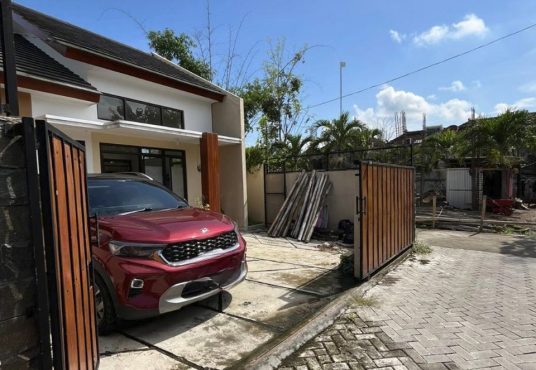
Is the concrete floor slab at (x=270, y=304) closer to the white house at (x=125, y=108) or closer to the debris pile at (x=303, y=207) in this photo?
the white house at (x=125, y=108)

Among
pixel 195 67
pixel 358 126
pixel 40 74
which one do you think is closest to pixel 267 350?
pixel 40 74

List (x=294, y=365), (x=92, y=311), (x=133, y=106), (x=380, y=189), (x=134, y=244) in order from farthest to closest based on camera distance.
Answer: (x=133, y=106)
(x=380, y=189)
(x=134, y=244)
(x=294, y=365)
(x=92, y=311)

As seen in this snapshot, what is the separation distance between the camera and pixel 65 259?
1.87m

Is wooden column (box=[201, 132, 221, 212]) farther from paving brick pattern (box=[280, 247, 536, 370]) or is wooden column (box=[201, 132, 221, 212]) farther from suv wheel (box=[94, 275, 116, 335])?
suv wheel (box=[94, 275, 116, 335])

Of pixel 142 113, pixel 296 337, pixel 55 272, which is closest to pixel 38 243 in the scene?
pixel 55 272

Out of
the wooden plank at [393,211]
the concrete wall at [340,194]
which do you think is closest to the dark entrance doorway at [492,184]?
the concrete wall at [340,194]

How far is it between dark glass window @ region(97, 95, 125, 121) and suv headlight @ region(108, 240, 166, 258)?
6190mm

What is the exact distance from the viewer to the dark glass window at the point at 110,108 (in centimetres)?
874

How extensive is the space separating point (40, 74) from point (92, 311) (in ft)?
19.5

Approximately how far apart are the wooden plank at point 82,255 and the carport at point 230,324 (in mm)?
984

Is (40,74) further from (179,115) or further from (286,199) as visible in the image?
(286,199)

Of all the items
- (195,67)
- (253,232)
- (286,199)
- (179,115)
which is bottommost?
(253,232)

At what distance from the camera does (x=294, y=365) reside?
10.3ft

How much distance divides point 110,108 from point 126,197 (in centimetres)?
546
